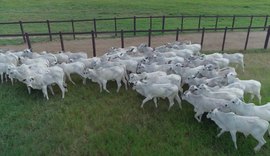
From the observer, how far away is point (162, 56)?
41.4 ft

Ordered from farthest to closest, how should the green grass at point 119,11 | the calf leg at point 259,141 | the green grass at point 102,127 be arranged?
the green grass at point 119,11
the green grass at point 102,127
the calf leg at point 259,141

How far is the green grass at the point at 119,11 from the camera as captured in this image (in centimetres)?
2411

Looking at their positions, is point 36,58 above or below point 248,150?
above

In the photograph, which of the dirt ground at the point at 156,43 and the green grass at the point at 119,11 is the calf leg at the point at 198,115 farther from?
the green grass at the point at 119,11

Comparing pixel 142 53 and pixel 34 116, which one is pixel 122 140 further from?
pixel 142 53

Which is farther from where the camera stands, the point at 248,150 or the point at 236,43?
the point at 236,43

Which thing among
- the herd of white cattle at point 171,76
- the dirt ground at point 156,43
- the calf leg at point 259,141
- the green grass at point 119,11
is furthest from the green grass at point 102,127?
the green grass at point 119,11

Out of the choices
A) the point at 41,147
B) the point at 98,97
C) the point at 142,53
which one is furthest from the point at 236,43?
the point at 41,147

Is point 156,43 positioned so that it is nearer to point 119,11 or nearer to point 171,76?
point 171,76

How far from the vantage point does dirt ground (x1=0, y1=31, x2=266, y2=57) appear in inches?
688

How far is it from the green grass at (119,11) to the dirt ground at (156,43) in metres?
3.58

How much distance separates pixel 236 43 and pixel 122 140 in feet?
44.7

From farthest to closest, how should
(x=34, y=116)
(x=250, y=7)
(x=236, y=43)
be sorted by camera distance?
(x=250, y=7) < (x=236, y=43) < (x=34, y=116)

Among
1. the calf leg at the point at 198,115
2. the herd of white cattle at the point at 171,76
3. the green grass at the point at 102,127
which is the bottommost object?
the green grass at the point at 102,127
